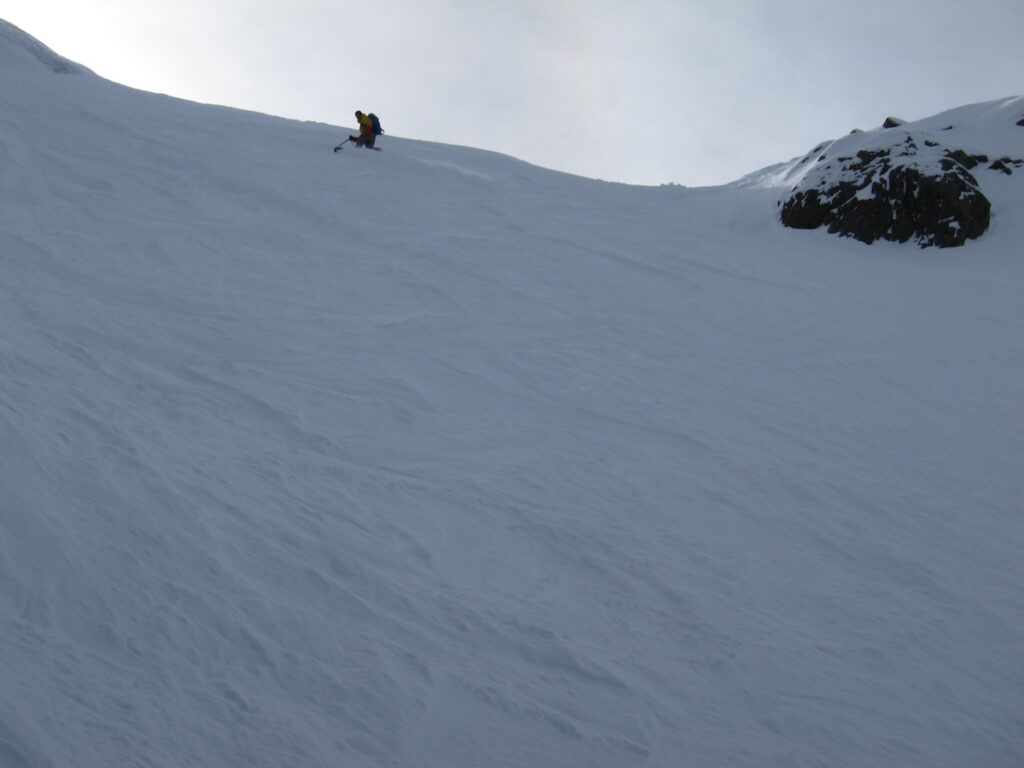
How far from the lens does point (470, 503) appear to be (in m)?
4.63

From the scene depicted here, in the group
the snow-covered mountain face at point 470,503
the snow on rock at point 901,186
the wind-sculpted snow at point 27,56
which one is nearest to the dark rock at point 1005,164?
the snow on rock at point 901,186

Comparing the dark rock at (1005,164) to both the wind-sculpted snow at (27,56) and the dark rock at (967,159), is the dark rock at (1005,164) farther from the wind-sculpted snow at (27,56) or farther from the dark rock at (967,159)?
the wind-sculpted snow at (27,56)

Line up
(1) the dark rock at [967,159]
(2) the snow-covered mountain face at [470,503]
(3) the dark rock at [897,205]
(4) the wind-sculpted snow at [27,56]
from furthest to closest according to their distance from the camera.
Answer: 1. (1) the dark rock at [967,159]
2. (4) the wind-sculpted snow at [27,56]
3. (3) the dark rock at [897,205]
4. (2) the snow-covered mountain face at [470,503]

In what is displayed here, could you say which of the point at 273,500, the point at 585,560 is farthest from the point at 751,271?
the point at 273,500

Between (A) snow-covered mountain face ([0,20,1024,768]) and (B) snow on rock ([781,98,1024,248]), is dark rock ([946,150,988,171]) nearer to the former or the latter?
(B) snow on rock ([781,98,1024,248])

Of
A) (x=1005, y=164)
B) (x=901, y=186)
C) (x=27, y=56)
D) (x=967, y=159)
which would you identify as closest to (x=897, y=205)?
(x=901, y=186)

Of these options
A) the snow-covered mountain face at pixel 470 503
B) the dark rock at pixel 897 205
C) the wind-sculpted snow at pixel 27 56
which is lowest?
the snow-covered mountain face at pixel 470 503

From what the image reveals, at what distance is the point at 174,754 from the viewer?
2592 mm

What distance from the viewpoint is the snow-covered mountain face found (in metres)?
3.02

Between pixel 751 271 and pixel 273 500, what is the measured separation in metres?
8.09

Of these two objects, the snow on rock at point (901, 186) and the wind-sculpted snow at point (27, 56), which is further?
the wind-sculpted snow at point (27, 56)

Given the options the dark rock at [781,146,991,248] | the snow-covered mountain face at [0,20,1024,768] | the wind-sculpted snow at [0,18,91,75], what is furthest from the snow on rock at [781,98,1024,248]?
the wind-sculpted snow at [0,18,91,75]

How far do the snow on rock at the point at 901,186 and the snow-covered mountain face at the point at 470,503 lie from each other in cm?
376

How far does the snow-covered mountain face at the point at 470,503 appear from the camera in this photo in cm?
302
